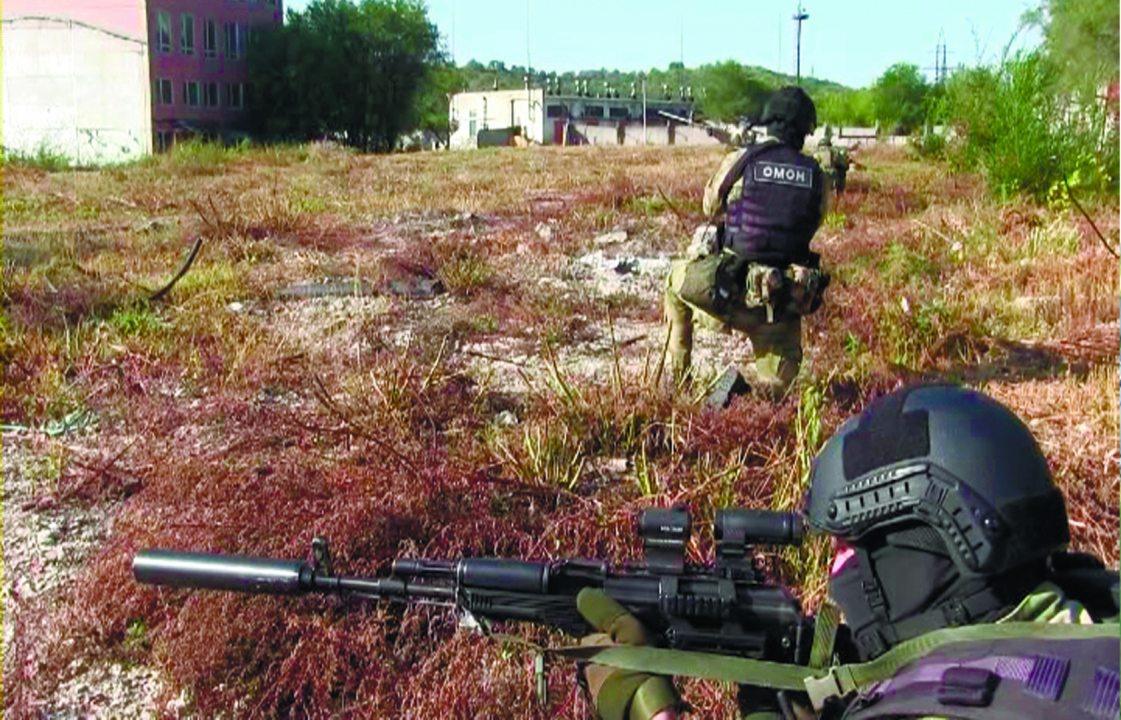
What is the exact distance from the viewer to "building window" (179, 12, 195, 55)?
40812 mm

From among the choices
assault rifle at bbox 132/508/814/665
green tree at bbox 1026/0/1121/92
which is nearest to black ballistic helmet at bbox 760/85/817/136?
assault rifle at bbox 132/508/814/665

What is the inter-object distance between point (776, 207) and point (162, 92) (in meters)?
38.2

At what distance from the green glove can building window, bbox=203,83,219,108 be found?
44.1 meters

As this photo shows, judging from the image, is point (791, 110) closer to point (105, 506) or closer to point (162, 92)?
point (105, 506)

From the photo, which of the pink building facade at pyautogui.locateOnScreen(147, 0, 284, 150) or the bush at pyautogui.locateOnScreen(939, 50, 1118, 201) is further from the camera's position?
the pink building facade at pyautogui.locateOnScreen(147, 0, 284, 150)

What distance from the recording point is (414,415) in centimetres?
468

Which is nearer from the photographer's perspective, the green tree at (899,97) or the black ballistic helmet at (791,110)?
the black ballistic helmet at (791,110)

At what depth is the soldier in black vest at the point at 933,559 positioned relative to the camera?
5.23ft

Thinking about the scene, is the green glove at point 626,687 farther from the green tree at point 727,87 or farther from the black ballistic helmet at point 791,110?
the green tree at point 727,87

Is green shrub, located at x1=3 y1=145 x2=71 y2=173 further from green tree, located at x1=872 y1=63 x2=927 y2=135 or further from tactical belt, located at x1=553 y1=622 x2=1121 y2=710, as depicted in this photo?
green tree, located at x1=872 y1=63 x2=927 y2=135

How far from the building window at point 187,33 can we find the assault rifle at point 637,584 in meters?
41.8

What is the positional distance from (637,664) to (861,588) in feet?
1.24

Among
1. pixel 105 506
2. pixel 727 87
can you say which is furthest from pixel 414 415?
pixel 727 87

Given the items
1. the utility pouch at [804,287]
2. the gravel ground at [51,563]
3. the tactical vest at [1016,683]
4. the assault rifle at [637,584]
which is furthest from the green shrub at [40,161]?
the tactical vest at [1016,683]
